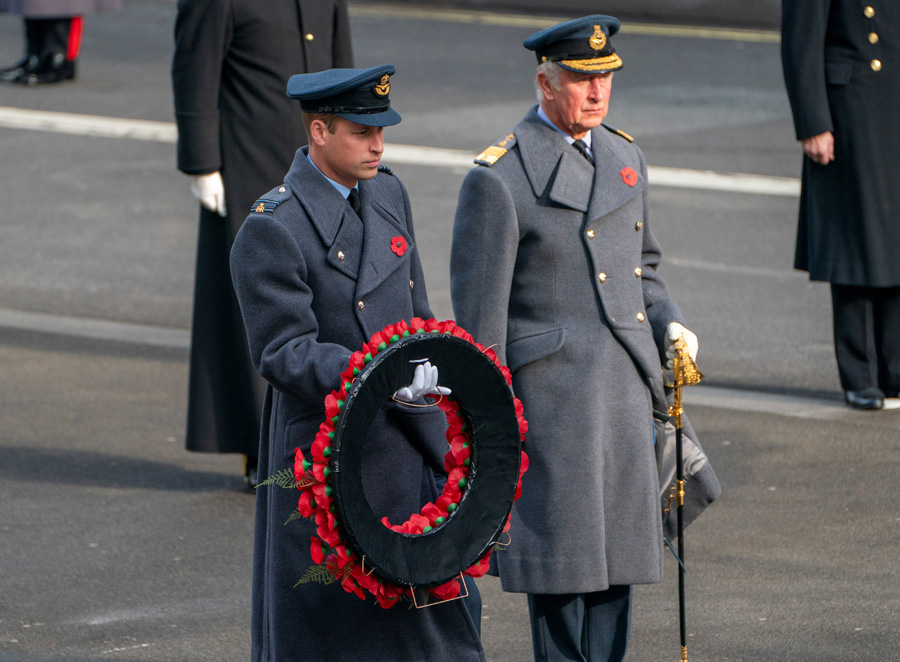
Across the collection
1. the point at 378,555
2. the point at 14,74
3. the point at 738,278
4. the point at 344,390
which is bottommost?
the point at 14,74

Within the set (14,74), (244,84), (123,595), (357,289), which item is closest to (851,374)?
(244,84)

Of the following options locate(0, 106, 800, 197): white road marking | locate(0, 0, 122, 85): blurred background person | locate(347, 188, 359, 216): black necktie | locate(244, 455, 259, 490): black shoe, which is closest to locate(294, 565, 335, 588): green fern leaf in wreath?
locate(347, 188, 359, 216): black necktie

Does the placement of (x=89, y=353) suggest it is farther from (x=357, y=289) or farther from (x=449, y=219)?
(x=357, y=289)

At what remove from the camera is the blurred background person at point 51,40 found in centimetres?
1606

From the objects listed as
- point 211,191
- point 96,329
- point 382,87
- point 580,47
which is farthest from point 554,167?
point 96,329

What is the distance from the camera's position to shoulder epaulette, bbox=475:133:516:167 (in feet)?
14.4

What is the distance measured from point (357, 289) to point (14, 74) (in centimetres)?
1462

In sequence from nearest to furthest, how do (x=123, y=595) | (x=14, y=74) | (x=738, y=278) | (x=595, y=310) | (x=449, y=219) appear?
(x=595, y=310)
(x=123, y=595)
(x=738, y=278)
(x=449, y=219)
(x=14, y=74)

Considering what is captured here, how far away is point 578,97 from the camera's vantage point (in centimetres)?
432

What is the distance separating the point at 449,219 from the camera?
11281 millimetres

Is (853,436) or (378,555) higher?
(378,555)

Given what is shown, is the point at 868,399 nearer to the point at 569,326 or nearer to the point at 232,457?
the point at 232,457

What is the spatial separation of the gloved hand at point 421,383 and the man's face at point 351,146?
1.80 ft

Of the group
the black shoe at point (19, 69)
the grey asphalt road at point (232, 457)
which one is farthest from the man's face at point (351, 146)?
the black shoe at point (19, 69)
